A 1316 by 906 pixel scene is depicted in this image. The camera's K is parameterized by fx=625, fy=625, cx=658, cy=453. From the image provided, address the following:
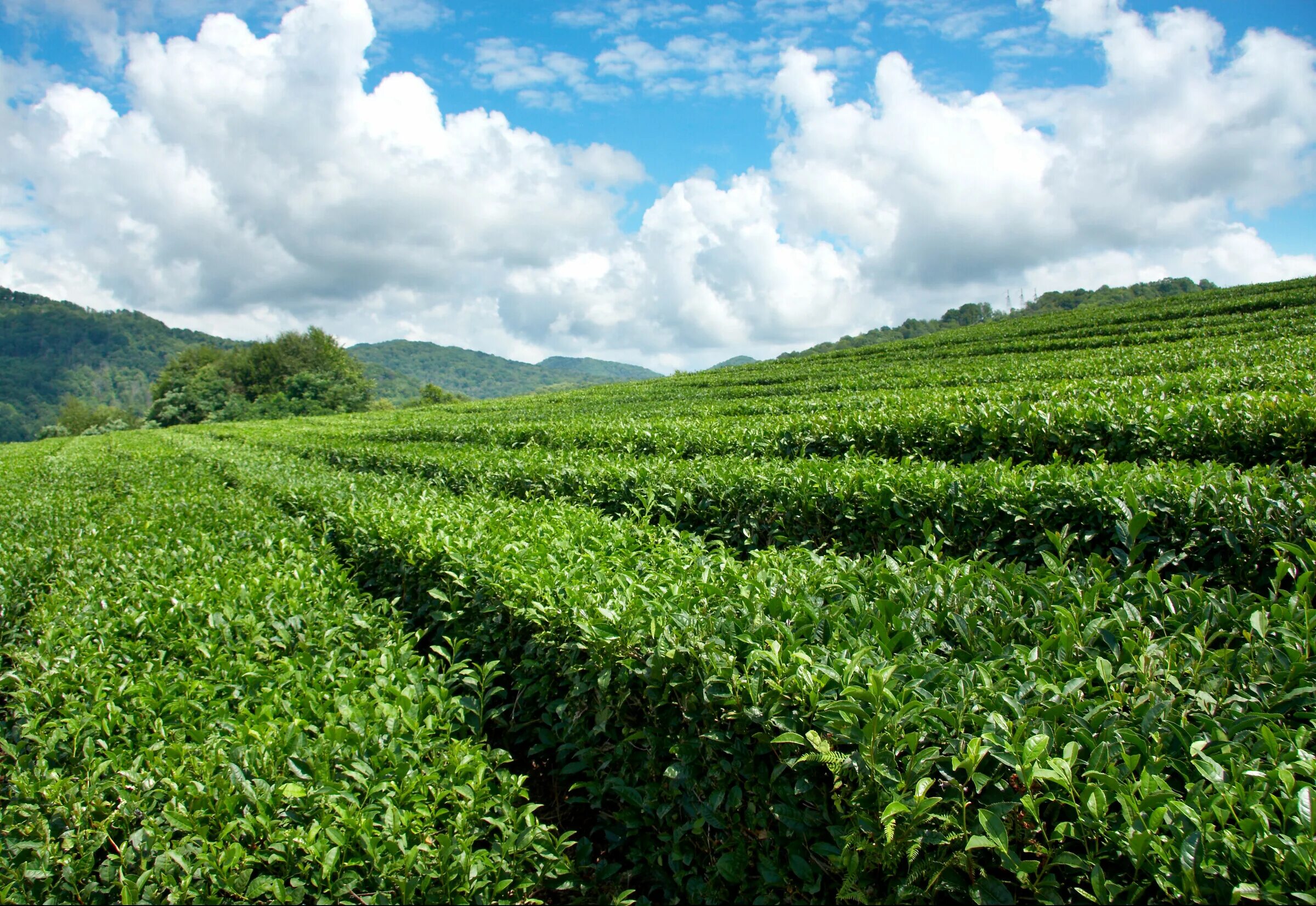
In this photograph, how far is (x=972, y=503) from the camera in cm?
524

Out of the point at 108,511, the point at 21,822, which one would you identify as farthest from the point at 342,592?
the point at 108,511

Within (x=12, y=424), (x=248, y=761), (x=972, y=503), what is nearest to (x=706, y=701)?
(x=248, y=761)

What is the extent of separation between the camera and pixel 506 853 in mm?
2607

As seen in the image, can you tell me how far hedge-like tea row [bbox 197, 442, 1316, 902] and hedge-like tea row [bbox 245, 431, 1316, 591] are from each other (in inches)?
20.5

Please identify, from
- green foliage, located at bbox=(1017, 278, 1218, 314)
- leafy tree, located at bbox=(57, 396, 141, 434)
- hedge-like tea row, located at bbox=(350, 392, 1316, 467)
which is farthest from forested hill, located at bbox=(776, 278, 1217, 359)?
leafy tree, located at bbox=(57, 396, 141, 434)

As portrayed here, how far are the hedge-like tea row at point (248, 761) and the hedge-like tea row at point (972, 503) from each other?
2.64 metres

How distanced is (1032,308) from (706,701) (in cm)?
10960

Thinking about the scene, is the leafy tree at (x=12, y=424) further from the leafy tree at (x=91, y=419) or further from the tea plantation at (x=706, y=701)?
the tea plantation at (x=706, y=701)

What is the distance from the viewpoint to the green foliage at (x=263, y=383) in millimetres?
62906

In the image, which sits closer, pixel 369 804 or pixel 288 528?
pixel 369 804

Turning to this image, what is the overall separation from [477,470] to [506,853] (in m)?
7.18

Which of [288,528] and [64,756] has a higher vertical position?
[288,528]

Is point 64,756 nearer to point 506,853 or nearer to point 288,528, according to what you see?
point 506,853

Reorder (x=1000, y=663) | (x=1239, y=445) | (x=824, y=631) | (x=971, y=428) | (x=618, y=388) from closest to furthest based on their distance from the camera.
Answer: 1. (x=1000, y=663)
2. (x=824, y=631)
3. (x=1239, y=445)
4. (x=971, y=428)
5. (x=618, y=388)
